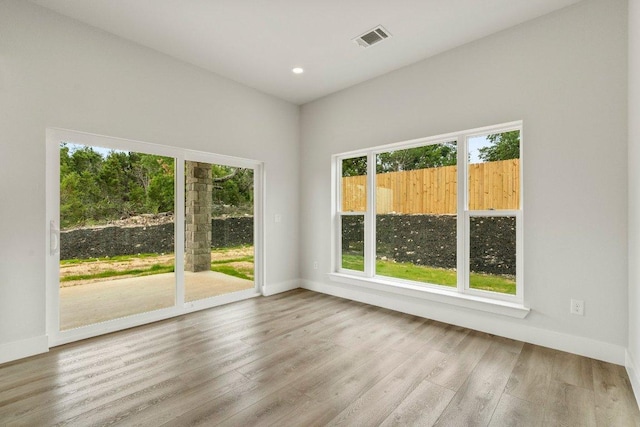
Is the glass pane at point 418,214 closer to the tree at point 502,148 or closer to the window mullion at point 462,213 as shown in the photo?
the window mullion at point 462,213

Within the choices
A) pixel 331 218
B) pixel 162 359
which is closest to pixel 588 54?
pixel 331 218

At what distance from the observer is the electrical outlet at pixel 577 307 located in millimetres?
2629

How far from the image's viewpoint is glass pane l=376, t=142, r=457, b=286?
3574 millimetres

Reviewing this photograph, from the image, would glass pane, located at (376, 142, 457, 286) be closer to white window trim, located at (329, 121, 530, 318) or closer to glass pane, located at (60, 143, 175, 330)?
white window trim, located at (329, 121, 530, 318)

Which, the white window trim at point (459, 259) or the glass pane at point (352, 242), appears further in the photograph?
the glass pane at point (352, 242)

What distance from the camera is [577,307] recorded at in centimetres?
265

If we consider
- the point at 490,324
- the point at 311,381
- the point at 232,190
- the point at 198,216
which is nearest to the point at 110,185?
the point at 198,216

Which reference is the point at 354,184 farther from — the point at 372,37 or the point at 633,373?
the point at 633,373

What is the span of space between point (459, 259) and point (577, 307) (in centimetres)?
109

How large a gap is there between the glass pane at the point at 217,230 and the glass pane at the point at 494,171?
3051 millimetres

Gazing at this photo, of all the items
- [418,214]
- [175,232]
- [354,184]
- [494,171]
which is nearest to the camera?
[494,171]

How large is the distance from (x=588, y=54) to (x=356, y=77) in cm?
242

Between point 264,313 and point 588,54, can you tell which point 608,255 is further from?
point 264,313

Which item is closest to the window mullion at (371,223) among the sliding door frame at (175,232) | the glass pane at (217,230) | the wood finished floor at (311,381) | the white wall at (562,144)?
the white wall at (562,144)
